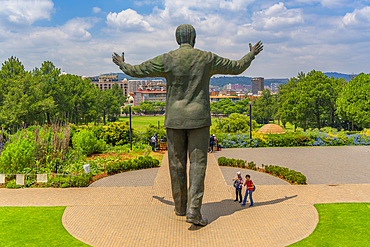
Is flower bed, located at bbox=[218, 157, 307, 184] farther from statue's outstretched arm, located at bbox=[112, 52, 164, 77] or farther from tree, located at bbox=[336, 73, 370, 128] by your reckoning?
tree, located at bbox=[336, 73, 370, 128]

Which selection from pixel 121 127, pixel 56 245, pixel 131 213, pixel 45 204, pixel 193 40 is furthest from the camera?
pixel 121 127

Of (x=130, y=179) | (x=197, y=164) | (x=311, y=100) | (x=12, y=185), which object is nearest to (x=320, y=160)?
Answer: (x=130, y=179)

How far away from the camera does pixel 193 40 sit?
7.69 m

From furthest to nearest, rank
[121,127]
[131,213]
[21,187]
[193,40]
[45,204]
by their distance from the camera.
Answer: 1. [121,127]
2. [21,187]
3. [45,204]
4. [131,213]
5. [193,40]

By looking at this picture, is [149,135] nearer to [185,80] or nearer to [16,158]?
[16,158]

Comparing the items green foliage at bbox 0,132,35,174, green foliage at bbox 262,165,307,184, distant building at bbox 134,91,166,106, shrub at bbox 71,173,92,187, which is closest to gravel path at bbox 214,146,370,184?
green foliage at bbox 262,165,307,184

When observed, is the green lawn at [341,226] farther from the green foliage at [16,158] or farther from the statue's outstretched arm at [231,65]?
the green foliage at [16,158]

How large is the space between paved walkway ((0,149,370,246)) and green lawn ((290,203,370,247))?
0.85 feet

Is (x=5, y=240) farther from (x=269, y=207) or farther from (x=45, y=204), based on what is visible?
(x=269, y=207)

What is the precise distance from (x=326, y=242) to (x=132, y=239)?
4.57 meters

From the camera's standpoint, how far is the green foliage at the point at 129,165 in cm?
1450

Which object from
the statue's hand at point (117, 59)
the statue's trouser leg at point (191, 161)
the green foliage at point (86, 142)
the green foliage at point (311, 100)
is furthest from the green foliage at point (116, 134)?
the green foliage at point (311, 100)

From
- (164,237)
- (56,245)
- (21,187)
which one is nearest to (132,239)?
(164,237)

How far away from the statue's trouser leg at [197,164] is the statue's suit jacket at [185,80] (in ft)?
0.98
